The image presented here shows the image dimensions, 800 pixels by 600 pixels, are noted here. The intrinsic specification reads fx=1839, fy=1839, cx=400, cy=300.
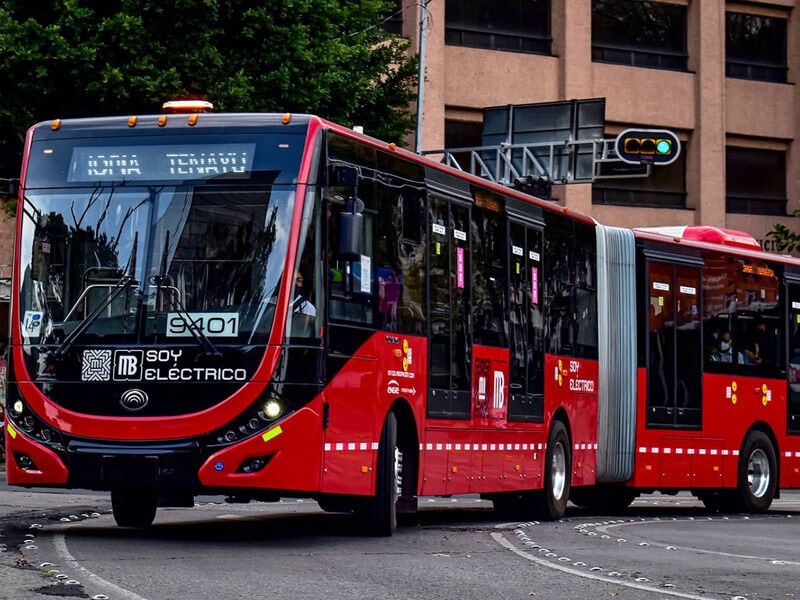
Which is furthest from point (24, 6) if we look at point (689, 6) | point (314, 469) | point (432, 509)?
point (689, 6)

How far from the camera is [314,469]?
13.4m

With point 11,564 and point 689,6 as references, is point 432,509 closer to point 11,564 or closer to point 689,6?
point 11,564

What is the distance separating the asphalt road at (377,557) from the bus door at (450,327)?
67 cm

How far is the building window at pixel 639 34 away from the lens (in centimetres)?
4516

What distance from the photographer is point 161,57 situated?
2788 cm

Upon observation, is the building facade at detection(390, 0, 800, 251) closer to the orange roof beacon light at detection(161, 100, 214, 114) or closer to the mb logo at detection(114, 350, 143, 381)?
the orange roof beacon light at detection(161, 100, 214, 114)

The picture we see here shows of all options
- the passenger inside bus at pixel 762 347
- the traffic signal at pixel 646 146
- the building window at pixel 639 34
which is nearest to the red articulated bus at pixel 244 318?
the passenger inside bus at pixel 762 347

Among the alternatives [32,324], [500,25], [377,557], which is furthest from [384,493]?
[500,25]

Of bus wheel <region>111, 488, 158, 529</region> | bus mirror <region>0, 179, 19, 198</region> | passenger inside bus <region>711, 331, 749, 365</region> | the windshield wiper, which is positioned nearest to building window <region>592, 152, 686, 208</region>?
passenger inside bus <region>711, 331, 749, 365</region>

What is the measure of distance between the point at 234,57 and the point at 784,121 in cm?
2280

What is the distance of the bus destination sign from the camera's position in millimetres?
13711

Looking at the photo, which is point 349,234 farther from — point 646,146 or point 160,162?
point 646,146

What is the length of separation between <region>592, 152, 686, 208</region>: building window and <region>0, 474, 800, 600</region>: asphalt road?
2659cm

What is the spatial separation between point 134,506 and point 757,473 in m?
10.1
